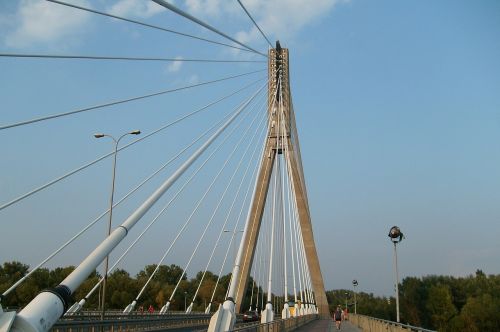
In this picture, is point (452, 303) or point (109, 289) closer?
point (109, 289)

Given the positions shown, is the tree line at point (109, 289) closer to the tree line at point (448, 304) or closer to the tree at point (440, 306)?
the tree line at point (448, 304)

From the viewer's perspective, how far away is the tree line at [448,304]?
224ft

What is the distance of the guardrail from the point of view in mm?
21031

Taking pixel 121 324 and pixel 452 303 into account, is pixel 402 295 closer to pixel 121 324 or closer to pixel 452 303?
pixel 452 303

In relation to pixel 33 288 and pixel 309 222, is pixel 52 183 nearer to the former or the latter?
pixel 309 222

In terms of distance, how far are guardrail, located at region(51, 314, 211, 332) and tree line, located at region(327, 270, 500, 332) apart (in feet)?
136

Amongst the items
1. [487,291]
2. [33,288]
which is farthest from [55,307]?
[487,291]

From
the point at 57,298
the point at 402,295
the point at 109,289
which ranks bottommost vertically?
the point at 57,298

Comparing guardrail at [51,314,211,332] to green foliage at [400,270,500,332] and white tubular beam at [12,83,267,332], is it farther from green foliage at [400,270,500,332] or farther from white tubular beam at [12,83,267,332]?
green foliage at [400,270,500,332]

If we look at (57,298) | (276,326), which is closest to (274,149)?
(276,326)

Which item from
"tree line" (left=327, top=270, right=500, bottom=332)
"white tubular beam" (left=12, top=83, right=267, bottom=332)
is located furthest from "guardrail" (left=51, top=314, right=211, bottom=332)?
"tree line" (left=327, top=270, right=500, bottom=332)

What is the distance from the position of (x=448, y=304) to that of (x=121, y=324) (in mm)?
64572

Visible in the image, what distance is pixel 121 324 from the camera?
25.8 m

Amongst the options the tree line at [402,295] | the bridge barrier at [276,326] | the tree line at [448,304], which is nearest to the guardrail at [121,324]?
the bridge barrier at [276,326]
